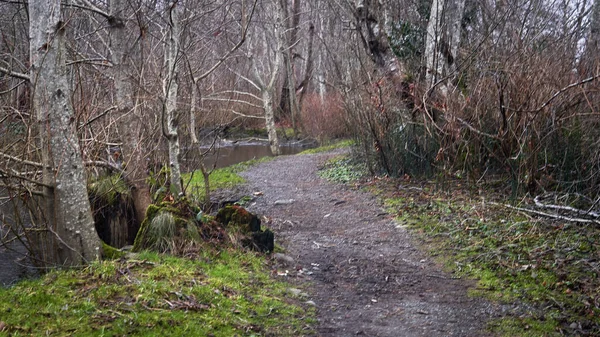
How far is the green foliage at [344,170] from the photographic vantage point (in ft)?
41.4

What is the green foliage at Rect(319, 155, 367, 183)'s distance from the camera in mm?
12625

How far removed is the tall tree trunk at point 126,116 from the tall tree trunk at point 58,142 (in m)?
2.71

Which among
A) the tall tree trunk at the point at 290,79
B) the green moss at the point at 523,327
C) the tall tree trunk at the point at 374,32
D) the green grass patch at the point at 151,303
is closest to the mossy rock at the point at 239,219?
the green grass patch at the point at 151,303

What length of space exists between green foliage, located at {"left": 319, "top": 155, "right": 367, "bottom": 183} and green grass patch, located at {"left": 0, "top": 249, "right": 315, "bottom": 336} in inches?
270

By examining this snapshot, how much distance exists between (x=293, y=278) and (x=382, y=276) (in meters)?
1.00

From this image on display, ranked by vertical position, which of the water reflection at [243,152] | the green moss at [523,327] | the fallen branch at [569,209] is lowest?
the green moss at [523,327]

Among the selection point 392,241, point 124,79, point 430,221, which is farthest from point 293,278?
point 124,79

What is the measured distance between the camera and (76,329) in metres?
3.96

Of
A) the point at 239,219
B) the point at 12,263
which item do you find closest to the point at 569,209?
the point at 239,219

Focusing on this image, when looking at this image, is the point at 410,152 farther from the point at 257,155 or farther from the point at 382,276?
the point at 257,155

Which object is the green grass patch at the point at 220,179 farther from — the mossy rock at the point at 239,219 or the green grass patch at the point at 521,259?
the green grass patch at the point at 521,259

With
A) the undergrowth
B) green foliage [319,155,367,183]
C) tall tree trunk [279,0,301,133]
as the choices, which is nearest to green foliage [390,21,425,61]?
green foliage [319,155,367,183]

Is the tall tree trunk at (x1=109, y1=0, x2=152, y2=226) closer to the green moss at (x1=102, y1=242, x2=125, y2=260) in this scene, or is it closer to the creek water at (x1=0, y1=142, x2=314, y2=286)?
the creek water at (x1=0, y1=142, x2=314, y2=286)

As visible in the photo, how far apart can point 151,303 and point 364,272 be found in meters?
2.86
